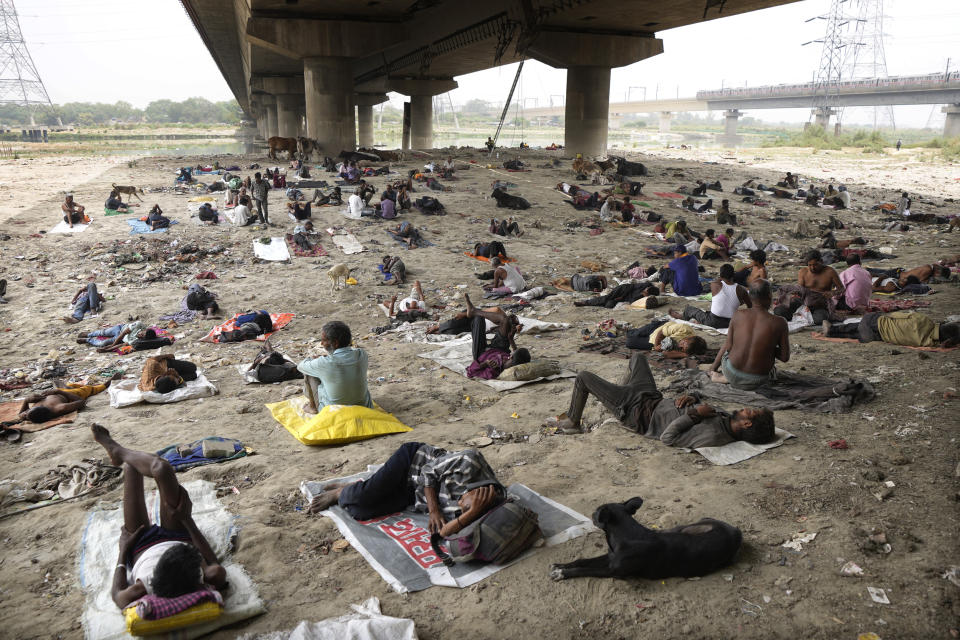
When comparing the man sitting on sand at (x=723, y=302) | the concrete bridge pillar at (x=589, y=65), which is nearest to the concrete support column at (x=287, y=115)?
the concrete bridge pillar at (x=589, y=65)

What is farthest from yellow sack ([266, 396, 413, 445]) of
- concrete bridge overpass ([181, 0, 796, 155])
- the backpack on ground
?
concrete bridge overpass ([181, 0, 796, 155])

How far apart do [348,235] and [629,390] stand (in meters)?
10.0

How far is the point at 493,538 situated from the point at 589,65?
23652 millimetres

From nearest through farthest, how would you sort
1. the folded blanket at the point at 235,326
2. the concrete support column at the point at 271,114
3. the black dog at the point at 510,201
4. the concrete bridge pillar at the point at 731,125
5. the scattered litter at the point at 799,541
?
the scattered litter at the point at 799,541 < the folded blanket at the point at 235,326 < the black dog at the point at 510,201 < the concrete support column at the point at 271,114 < the concrete bridge pillar at the point at 731,125

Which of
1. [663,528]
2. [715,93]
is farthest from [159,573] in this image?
[715,93]

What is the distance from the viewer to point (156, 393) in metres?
6.52

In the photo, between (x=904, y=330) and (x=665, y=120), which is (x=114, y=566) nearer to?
(x=904, y=330)

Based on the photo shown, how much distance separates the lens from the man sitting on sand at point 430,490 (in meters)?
3.58

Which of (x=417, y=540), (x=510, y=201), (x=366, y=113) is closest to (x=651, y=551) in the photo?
(x=417, y=540)

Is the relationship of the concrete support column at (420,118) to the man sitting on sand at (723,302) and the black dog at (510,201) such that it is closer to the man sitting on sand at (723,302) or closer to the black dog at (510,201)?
the black dog at (510,201)

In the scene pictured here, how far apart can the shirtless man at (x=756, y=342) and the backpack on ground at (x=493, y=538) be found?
311 cm

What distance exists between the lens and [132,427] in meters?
5.84

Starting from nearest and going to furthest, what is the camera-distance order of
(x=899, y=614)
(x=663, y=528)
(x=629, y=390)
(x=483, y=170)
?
(x=899, y=614), (x=663, y=528), (x=629, y=390), (x=483, y=170)

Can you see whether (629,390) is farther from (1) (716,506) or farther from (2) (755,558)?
(2) (755,558)
